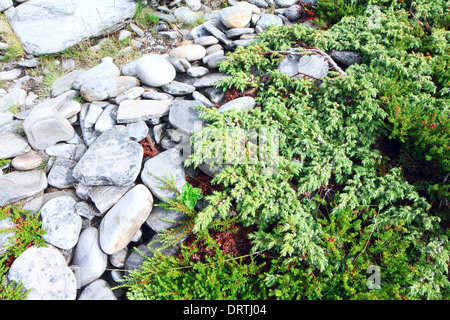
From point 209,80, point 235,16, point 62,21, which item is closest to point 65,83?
point 62,21

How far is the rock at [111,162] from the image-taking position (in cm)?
370

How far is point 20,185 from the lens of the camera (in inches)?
148

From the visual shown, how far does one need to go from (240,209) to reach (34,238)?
100 inches

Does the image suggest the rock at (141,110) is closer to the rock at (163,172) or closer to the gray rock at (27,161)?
the rock at (163,172)

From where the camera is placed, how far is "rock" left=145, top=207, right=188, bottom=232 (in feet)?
12.3

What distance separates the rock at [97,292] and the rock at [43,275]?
120 mm

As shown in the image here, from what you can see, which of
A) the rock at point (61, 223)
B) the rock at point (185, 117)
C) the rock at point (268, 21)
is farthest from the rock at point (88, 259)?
the rock at point (268, 21)

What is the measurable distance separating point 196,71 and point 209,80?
0.28 meters

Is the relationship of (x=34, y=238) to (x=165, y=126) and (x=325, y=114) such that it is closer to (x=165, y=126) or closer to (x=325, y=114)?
(x=165, y=126)

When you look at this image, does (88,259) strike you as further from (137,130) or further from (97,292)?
(137,130)

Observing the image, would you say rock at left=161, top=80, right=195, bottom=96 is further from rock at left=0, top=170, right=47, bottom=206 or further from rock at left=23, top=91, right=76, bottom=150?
rock at left=0, top=170, right=47, bottom=206

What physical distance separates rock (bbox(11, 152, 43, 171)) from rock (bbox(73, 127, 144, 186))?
2.35 ft

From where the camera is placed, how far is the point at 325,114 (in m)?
3.85
